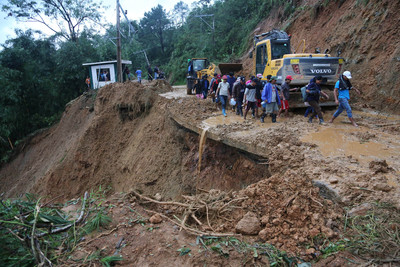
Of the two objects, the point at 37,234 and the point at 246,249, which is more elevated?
the point at 37,234

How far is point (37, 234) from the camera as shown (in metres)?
3.34

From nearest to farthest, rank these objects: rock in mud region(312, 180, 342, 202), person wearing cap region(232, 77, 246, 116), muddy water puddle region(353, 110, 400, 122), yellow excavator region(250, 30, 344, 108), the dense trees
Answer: rock in mud region(312, 180, 342, 202)
muddy water puddle region(353, 110, 400, 122)
yellow excavator region(250, 30, 344, 108)
person wearing cap region(232, 77, 246, 116)
the dense trees

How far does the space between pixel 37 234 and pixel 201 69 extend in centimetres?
1505

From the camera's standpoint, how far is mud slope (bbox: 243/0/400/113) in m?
9.62

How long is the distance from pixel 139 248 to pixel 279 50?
904cm

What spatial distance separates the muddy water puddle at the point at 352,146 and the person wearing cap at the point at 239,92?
10.4ft

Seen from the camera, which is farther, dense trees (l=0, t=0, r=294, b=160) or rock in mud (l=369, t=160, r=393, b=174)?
dense trees (l=0, t=0, r=294, b=160)

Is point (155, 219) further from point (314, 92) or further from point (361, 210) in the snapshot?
point (314, 92)

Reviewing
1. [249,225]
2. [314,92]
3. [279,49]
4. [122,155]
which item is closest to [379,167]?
[249,225]

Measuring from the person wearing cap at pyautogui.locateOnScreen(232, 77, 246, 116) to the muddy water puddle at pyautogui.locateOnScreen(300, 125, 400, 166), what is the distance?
3.18 meters

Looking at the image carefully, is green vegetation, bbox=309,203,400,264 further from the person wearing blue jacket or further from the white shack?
the white shack

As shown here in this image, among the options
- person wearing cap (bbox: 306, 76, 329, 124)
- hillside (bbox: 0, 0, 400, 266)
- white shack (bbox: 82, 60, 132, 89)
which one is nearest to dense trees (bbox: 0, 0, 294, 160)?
white shack (bbox: 82, 60, 132, 89)

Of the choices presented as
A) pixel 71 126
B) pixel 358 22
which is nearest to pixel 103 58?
pixel 71 126

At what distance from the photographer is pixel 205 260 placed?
130 inches
